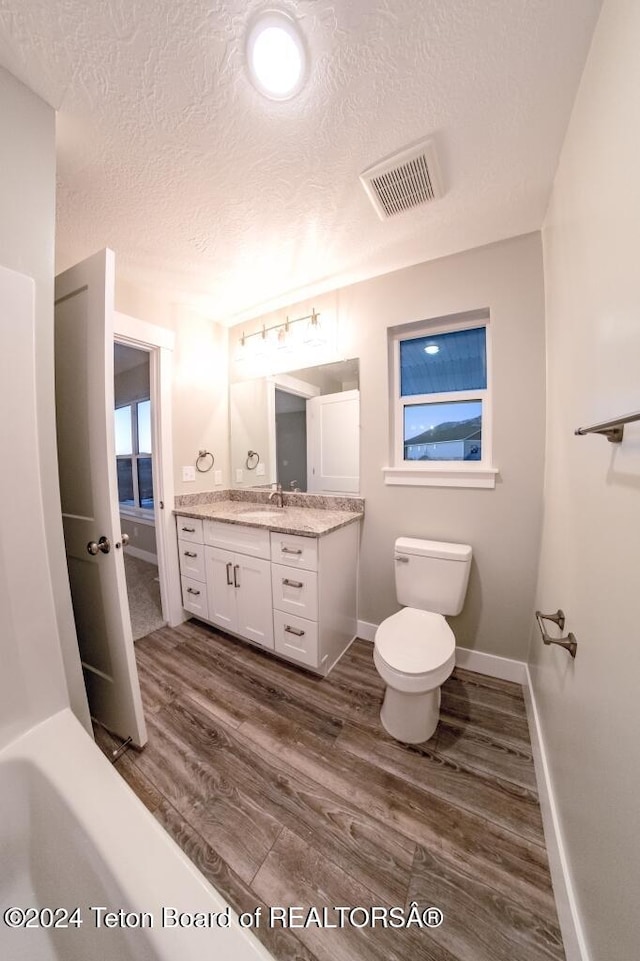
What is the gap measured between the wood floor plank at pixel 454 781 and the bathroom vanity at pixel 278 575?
437 millimetres

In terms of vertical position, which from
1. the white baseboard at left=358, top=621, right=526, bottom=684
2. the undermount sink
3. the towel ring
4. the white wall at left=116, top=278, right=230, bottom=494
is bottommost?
the white baseboard at left=358, top=621, right=526, bottom=684

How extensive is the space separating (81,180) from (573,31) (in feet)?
5.90

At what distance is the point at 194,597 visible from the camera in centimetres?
216

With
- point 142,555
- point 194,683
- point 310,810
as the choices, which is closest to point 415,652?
point 310,810

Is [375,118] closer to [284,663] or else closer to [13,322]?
[13,322]

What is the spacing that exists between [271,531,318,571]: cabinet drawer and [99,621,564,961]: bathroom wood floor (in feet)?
2.29

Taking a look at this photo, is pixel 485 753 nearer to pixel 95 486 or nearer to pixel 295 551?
pixel 295 551

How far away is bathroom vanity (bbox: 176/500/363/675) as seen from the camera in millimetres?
1602

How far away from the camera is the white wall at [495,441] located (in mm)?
1510

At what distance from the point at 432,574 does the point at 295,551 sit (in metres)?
0.79

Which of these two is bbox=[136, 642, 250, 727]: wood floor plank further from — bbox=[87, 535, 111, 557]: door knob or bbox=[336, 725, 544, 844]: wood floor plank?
bbox=[87, 535, 111, 557]: door knob

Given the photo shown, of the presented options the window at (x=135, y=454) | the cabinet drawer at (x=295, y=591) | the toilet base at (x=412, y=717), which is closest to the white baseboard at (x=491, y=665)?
the toilet base at (x=412, y=717)

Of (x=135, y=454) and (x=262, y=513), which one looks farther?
(x=135, y=454)

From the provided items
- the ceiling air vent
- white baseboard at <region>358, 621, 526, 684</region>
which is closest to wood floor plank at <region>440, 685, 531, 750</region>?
white baseboard at <region>358, 621, 526, 684</region>
